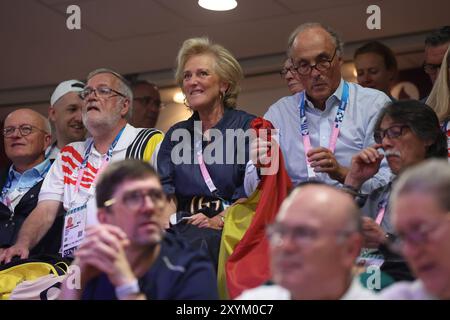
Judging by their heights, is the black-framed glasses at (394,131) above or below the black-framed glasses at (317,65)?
below

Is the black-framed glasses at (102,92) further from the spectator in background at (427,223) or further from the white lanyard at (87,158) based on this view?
the spectator in background at (427,223)

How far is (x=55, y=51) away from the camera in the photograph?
20.7 ft

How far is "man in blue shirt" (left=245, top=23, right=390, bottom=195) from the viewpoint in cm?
371

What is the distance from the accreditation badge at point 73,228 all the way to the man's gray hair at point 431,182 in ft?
6.58

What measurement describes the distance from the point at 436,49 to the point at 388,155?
4.35ft

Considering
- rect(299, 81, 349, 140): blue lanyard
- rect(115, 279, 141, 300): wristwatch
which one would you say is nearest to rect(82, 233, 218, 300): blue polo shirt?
rect(115, 279, 141, 300): wristwatch

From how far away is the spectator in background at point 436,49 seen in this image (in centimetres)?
427

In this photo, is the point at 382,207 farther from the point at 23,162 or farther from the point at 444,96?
the point at 23,162

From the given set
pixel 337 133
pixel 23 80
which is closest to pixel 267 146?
pixel 337 133

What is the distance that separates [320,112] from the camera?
Result: 12.7 ft

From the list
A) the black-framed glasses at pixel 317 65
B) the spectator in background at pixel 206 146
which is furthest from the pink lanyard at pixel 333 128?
the spectator in background at pixel 206 146

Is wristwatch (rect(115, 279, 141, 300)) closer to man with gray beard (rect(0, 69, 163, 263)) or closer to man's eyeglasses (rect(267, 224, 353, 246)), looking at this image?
man's eyeglasses (rect(267, 224, 353, 246))

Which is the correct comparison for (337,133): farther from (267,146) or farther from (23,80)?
(23,80)

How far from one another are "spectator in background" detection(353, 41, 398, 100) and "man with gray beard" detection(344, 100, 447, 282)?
4.70ft
